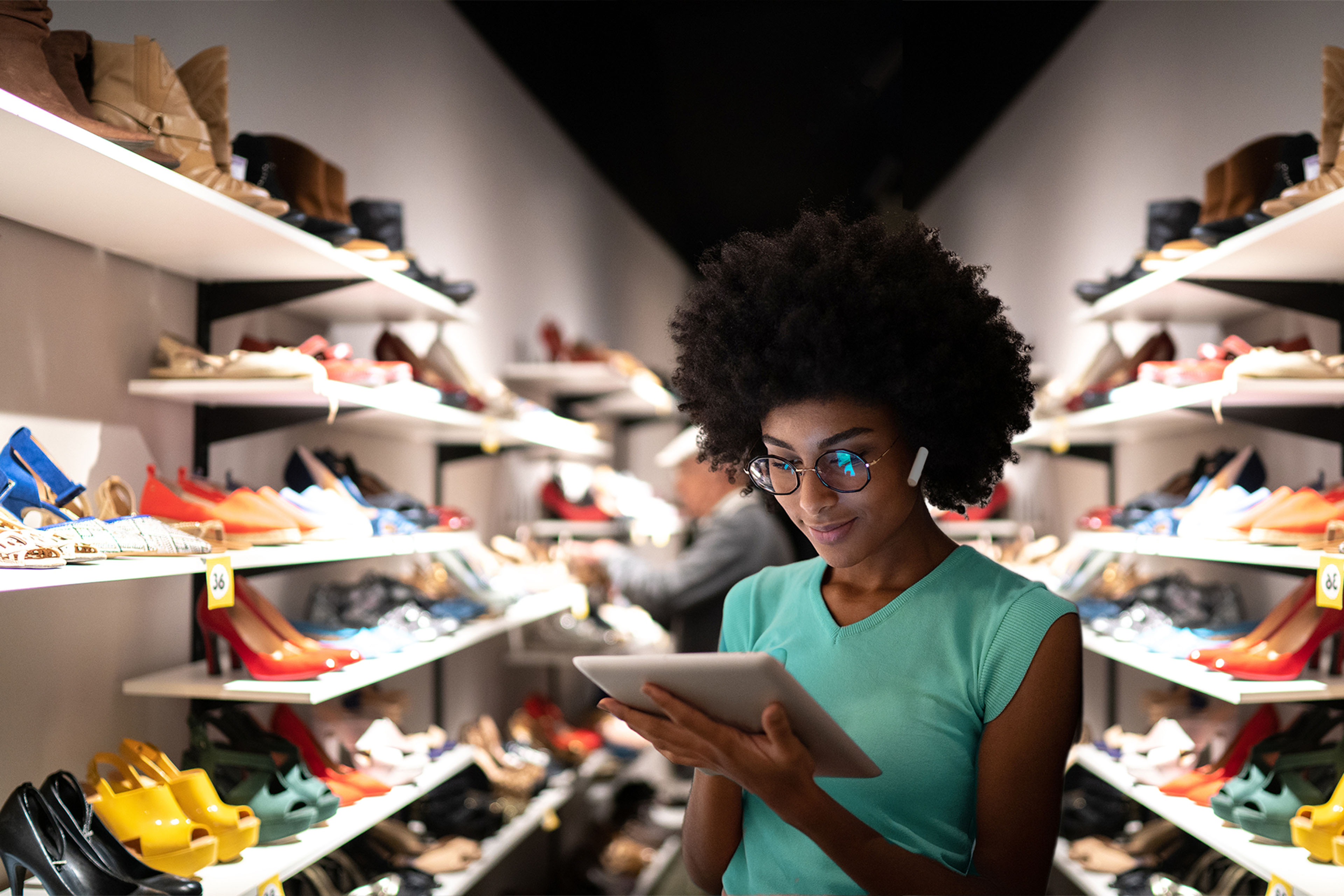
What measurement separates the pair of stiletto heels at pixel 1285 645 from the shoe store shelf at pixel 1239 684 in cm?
2

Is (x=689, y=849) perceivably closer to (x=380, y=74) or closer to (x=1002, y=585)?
(x=1002, y=585)

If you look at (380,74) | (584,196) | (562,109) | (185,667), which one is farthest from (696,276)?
(185,667)

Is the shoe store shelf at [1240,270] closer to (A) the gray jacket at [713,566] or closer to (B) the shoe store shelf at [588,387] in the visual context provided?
(A) the gray jacket at [713,566]

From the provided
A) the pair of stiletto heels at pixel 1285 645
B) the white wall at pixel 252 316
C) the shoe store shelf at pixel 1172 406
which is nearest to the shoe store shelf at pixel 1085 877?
the pair of stiletto heels at pixel 1285 645

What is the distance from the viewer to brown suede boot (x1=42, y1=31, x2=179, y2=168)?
168cm

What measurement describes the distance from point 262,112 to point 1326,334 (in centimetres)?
300

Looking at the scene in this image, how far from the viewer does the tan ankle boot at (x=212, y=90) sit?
2096 mm

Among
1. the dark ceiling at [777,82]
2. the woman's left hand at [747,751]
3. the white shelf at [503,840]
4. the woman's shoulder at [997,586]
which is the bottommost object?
the white shelf at [503,840]

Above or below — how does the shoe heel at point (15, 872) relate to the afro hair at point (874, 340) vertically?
below

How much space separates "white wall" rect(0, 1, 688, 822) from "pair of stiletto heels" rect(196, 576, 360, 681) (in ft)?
0.53

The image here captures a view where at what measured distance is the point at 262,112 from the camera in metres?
2.76

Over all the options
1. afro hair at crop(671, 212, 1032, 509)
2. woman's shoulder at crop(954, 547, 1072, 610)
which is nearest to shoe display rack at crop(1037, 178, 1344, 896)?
afro hair at crop(671, 212, 1032, 509)

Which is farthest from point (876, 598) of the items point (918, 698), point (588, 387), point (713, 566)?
point (588, 387)

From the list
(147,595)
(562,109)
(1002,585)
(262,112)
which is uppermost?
(562,109)
